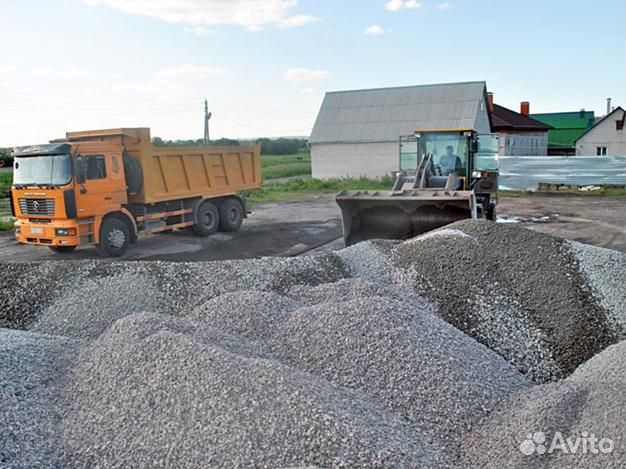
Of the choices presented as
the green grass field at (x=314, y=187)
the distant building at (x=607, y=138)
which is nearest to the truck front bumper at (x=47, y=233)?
the green grass field at (x=314, y=187)

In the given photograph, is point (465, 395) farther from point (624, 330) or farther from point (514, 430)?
point (624, 330)

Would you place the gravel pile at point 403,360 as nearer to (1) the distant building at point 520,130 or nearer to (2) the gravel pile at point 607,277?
(2) the gravel pile at point 607,277

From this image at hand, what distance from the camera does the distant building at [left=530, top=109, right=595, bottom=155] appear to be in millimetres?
39881

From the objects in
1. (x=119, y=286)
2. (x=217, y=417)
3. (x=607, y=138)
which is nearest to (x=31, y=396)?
(x=217, y=417)

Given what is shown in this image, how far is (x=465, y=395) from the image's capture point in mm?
4141

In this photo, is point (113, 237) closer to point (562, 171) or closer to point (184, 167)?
point (184, 167)

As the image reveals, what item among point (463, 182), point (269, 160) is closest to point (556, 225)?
point (463, 182)

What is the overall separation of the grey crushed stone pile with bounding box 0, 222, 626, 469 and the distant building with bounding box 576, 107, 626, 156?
29734 mm

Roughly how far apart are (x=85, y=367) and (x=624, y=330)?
190 inches

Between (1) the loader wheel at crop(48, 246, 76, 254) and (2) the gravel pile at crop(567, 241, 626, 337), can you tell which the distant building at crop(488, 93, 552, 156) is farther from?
(2) the gravel pile at crop(567, 241, 626, 337)

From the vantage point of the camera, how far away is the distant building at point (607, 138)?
3325 cm

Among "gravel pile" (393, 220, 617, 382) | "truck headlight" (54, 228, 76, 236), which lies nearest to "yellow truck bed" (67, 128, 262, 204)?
"truck headlight" (54, 228, 76, 236)

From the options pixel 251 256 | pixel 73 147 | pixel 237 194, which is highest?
pixel 73 147

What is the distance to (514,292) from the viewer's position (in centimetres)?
639
